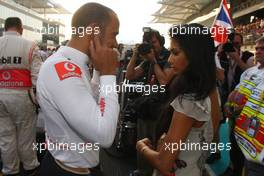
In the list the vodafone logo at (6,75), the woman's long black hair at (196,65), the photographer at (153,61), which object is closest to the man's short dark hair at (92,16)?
the woman's long black hair at (196,65)

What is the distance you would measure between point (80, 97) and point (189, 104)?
22.0 inches

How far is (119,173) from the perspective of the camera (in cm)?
423

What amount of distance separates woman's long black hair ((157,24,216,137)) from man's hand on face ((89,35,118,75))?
421 mm

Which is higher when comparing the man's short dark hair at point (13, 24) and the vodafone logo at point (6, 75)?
the man's short dark hair at point (13, 24)

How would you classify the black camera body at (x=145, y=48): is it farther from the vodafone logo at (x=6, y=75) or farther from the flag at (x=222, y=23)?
the flag at (x=222, y=23)

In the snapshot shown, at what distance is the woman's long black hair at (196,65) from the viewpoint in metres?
1.73

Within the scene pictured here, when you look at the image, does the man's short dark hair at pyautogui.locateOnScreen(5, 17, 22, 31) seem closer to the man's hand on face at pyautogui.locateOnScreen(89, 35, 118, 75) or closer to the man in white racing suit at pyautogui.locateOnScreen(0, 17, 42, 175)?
the man in white racing suit at pyautogui.locateOnScreen(0, 17, 42, 175)

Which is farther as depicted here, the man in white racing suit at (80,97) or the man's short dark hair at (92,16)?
the man's short dark hair at (92,16)

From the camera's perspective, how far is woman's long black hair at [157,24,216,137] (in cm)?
173

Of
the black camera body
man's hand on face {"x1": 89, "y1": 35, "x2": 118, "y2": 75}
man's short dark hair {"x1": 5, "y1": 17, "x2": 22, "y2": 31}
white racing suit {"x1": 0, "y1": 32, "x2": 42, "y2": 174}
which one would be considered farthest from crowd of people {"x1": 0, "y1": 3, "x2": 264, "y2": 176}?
man's short dark hair {"x1": 5, "y1": 17, "x2": 22, "y2": 31}

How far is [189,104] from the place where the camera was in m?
1.67

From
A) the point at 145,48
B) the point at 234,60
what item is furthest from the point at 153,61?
the point at 234,60

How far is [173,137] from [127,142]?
10.1 feet

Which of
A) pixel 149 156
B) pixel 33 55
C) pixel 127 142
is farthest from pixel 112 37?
pixel 127 142
